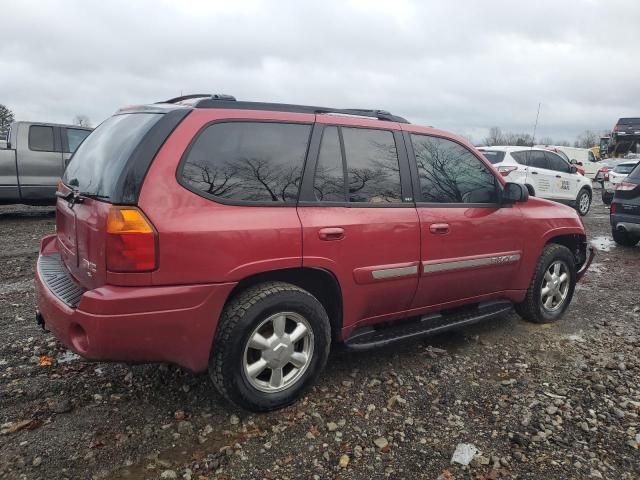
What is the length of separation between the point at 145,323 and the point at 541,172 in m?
11.7

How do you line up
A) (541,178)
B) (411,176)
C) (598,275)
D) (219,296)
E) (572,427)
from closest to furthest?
(219,296)
(572,427)
(411,176)
(598,275)
(541,178)

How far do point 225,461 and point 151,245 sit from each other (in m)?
1.13

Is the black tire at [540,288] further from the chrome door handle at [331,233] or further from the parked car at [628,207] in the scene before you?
the parked car at [628,207]

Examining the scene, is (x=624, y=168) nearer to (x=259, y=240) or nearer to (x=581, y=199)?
(x=581, y=199)

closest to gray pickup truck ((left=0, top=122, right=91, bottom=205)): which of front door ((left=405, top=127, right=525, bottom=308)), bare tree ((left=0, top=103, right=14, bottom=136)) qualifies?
front door ((left=405, top=127, right=525, bottom=308))

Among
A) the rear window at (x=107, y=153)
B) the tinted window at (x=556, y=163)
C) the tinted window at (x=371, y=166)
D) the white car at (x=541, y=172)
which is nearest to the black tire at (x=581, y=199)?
the white car at (x=541, y=172)

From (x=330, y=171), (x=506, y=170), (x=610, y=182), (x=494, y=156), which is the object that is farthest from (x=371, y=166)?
(x=610, y=182)

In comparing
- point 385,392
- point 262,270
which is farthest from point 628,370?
point 262,270

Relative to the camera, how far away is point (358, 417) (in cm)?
296

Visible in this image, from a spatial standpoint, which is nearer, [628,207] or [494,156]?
[628,207]

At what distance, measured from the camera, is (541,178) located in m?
12.2

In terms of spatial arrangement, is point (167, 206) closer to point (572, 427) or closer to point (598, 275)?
point (572, 427)

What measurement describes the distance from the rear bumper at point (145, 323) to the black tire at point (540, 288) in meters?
2.87

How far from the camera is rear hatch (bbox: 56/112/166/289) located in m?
2.52
